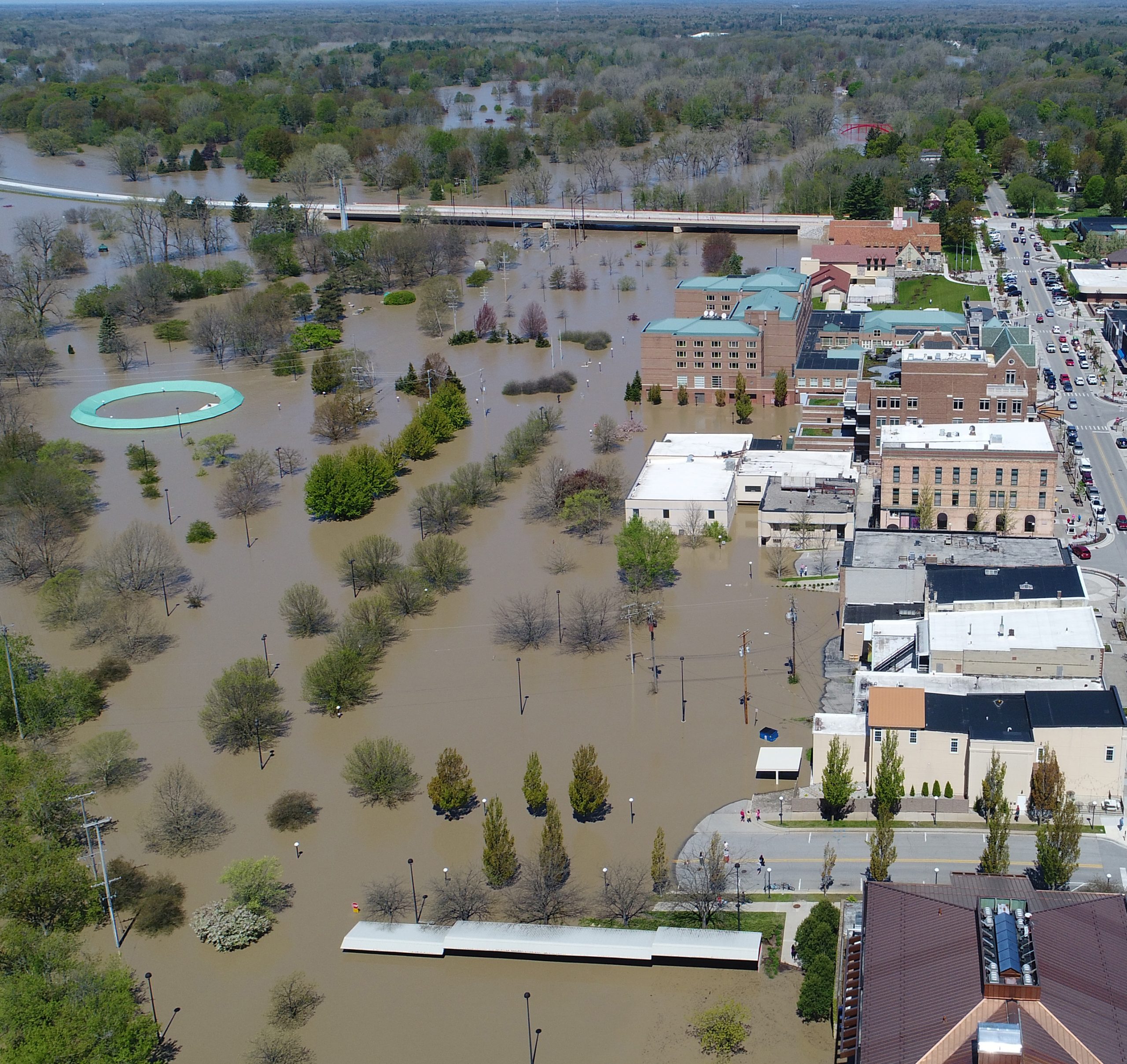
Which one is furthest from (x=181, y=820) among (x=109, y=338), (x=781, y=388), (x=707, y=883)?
(x=109, y=338)

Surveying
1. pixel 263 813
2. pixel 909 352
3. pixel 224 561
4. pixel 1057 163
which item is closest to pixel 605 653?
pixel 263 813

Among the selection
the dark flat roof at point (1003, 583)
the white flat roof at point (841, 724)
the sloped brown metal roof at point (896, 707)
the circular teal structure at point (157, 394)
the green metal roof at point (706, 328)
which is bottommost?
the circular teal structure at point (157, 394)

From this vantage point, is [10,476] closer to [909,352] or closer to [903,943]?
[909,352]

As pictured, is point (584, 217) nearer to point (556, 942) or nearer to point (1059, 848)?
point (1059, 848)

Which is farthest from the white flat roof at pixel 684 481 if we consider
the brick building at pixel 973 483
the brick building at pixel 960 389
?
the brick building at pixel 973 483

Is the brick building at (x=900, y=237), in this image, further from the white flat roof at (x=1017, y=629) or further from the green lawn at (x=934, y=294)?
the white flat roof at (x=1017, y=629)

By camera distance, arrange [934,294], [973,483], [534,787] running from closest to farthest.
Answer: [534,787] < [973,483] < [934,294]
